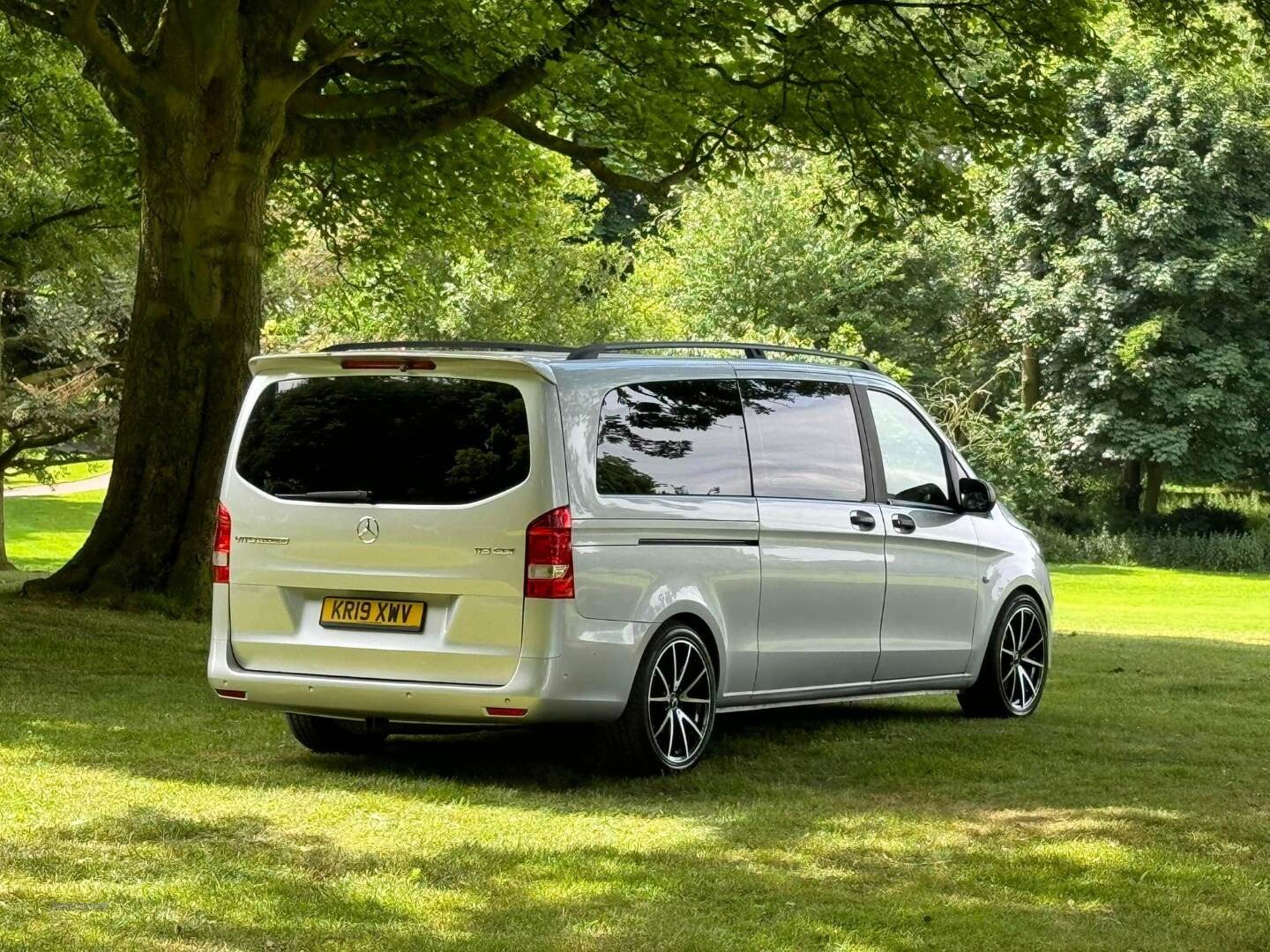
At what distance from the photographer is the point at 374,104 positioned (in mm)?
17781

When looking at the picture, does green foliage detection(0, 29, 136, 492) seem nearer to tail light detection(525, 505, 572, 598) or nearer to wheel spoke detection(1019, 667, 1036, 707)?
wheel spoke detection(1019, 667, 1036, 707)

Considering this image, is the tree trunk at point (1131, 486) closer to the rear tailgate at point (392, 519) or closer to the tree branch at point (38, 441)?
the tree branch at point (38, 441)

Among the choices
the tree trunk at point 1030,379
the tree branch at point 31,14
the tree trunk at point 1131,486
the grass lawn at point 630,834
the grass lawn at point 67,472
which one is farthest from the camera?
the tree trunk at point 1030,379

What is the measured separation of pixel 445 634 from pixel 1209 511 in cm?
4792

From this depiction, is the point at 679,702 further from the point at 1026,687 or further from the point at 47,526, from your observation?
the point at 47,526

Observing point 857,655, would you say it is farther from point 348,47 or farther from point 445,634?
point 348,47

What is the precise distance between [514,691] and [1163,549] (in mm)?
46051

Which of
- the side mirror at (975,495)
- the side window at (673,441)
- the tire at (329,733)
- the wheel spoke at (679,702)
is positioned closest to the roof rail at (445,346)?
the side window at (673,441)

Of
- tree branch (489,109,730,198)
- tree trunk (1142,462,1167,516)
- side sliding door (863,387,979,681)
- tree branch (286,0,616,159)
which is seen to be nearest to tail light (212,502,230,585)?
side sliding door (863,387,979,681)

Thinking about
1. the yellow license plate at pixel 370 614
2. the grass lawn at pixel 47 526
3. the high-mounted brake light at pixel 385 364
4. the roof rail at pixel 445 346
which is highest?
the roof rail at pixel 445 346

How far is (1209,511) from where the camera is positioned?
53406mm

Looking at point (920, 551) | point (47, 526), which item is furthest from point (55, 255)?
point (47, 526)

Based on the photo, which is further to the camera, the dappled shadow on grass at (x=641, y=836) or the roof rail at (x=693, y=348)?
the roof rail at (x=693, y=348)

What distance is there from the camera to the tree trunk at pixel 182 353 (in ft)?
52.0
